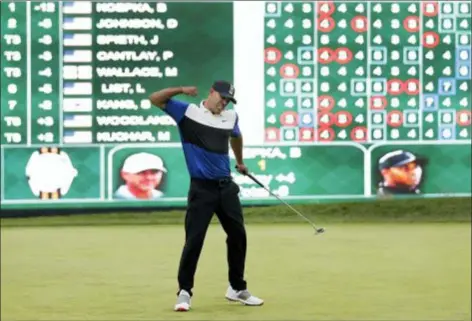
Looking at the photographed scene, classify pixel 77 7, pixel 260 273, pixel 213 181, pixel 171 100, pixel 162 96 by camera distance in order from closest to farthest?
pixel 162 96
pixel 171 100
pixel 213 181
pixel 260 273
pixel 77 7

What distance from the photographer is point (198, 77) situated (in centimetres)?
1152

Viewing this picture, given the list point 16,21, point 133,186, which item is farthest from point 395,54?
point 16,21

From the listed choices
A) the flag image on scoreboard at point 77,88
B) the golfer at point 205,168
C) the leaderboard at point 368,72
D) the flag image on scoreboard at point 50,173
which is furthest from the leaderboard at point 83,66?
the golfer at point 205,168

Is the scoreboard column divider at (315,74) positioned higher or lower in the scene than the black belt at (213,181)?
higher

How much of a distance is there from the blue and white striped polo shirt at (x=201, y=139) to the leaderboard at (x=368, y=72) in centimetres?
571

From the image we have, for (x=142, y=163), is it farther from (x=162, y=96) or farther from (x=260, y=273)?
(x=162, y=96)

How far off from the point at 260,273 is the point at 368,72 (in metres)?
4.33

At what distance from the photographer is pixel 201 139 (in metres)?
5.80

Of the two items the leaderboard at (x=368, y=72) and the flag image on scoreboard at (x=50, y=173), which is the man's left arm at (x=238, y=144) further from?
the flag image on scoreboard at (x=50, y=173)

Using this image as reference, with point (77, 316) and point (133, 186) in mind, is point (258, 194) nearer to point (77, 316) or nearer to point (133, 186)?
point (133, 186)

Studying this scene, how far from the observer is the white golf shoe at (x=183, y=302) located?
588cm

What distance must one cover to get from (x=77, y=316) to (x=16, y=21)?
20.6 feet

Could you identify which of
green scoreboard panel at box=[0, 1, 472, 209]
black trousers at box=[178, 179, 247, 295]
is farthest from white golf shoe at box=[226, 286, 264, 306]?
green scoreboard panel at box=[0, 1, 472, 209]

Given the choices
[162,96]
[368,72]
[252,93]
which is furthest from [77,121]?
[162,96]
